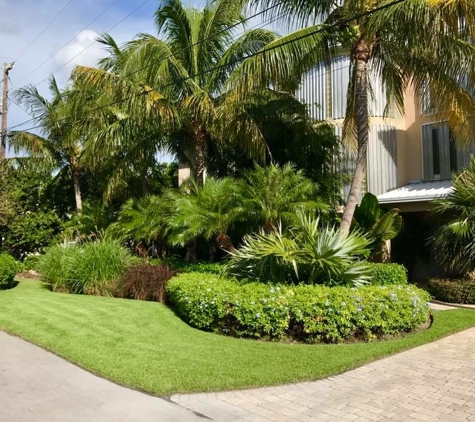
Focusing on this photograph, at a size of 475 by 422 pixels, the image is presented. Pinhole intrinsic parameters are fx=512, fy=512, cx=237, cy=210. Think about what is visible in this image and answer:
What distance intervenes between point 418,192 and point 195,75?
26.6 feet

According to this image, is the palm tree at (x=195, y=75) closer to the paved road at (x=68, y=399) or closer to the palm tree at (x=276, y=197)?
the palm tree at (x=276, y=197)

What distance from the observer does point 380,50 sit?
12.5 m

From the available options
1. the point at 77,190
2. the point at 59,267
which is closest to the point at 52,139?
the point at 77,190

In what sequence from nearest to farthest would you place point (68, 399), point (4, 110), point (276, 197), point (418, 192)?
point (68, 399) < point (276, 197) < point (418, 192) < point (4, 110)

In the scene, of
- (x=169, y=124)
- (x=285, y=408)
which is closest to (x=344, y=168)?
(x=169, y=124)

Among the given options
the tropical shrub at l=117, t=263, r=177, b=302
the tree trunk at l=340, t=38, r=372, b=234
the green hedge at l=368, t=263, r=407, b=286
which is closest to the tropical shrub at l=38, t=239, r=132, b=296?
the tropical shrub at l=117, t=263, r=177, b=302

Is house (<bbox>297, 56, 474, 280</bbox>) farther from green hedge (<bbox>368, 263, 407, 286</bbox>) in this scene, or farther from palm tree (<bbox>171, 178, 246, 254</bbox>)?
palm tree (<bbox>171, 178, 246, 254</bbox>)

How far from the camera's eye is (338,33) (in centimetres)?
1191

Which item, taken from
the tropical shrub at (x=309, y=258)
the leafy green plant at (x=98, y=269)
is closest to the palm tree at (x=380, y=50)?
the tropical shrub at (x=309, y=258)

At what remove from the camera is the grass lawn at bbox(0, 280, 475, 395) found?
655 cm

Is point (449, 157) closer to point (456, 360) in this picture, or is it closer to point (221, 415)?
point (456, 360)

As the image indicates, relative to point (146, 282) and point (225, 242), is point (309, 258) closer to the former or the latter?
point (225, 242)

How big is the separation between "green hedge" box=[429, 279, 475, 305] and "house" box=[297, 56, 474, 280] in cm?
436

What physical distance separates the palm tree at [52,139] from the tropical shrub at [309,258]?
44.3ft
